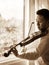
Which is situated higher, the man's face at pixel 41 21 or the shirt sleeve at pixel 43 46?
the man's face at pixel 41 21

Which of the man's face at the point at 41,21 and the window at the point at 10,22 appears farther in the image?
the window at the point at 10,22

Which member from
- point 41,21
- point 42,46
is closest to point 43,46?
point 42,46

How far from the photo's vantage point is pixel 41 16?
1560 mm

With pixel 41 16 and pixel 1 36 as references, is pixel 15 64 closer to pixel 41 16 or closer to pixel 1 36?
pixel 1 36

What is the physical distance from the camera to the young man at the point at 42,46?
1506mm

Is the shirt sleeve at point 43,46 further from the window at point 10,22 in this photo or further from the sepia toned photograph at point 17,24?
the window at point 10,22

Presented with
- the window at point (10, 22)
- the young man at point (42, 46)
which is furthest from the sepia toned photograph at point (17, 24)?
the young man at point (42, 46)

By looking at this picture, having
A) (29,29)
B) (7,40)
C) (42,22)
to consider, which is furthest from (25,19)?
(42,22)

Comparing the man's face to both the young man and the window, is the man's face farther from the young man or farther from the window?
the window

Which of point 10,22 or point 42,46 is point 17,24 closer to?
point 10,22

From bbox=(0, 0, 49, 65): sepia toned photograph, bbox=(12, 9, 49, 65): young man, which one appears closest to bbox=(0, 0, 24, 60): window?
bbox=(0, 0, 49, 65): sepia toned photograph

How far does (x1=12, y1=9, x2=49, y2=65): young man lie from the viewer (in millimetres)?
1506

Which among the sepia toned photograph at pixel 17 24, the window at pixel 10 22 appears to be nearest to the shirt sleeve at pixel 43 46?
the sepia toned photograph at pixel 17 24

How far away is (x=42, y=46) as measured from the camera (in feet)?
4.97
